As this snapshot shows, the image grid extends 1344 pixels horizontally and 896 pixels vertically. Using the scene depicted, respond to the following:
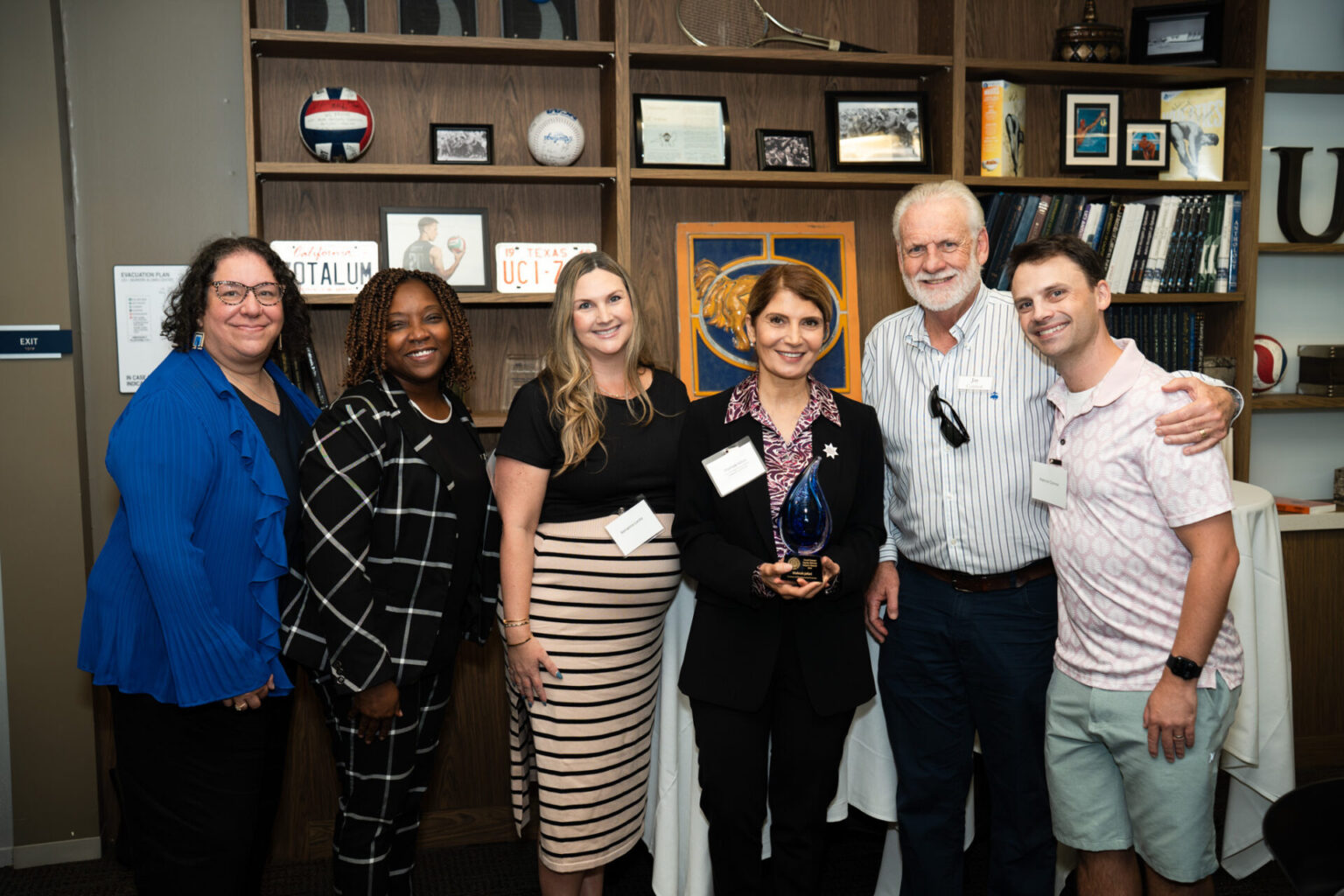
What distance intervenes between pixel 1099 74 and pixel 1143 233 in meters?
0.57

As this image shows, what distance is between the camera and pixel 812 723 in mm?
1960

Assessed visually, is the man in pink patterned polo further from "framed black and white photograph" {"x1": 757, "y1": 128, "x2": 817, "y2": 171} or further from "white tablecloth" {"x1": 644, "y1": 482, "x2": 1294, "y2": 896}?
"framed black and white photograph" {"x1": 757, "y1": 128, "x2": 817, "y2": 171}

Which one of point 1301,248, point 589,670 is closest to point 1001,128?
point 1301,248

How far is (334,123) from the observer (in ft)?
8.95

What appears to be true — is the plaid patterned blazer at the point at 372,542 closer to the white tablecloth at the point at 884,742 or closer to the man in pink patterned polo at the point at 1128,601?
the white tablecloth at the point at 884,742

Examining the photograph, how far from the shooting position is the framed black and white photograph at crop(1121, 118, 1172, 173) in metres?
3.20

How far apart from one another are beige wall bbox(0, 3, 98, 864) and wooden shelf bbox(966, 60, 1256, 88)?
289cm

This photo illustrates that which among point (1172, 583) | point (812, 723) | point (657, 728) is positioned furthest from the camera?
point (657, 728)

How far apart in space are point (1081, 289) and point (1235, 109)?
2.09 m

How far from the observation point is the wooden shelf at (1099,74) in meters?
3.07

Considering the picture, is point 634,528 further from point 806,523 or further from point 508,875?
point 508,875

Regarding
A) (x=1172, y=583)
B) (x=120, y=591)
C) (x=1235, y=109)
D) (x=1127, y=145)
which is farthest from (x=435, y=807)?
(x=1235, y=109)

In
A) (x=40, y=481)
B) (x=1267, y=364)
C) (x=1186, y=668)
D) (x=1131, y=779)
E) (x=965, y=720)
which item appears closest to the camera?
(x=1186, y=668)

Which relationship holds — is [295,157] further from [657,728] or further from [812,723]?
[812,723]
